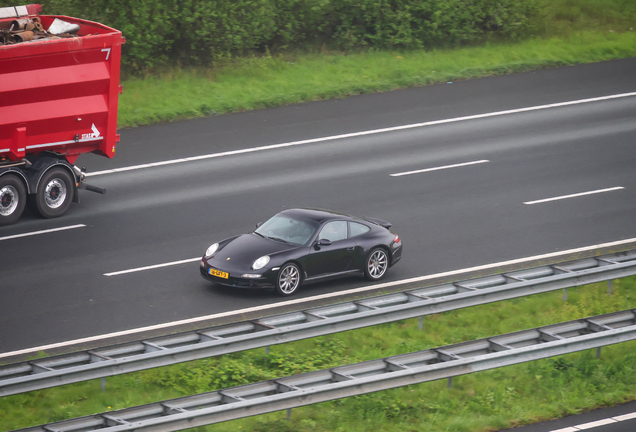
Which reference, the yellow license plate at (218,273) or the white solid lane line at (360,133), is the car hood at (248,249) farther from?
the white solid lane line at (360,133)

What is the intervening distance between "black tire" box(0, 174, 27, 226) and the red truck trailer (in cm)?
1

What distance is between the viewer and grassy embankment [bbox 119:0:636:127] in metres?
23.9

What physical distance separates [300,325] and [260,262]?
2771mm

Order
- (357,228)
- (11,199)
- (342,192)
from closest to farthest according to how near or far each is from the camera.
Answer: (357,228)
(11,199)
(342,192)

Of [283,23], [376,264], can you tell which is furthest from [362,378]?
[283,23]

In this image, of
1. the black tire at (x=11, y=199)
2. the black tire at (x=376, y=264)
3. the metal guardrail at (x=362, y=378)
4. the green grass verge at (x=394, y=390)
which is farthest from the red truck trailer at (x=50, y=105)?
the metal guardrail at (x=362, y=378)

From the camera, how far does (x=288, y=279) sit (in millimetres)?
14312

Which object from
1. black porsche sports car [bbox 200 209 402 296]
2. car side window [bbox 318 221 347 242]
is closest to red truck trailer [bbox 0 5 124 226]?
black porsche sports car [bbox 200 209 402 296]

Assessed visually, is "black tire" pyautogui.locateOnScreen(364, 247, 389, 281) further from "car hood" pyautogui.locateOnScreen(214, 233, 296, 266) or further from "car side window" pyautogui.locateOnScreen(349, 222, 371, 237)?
"car hood" pyautogui.locateOnScreen(214, 233, 296, 266)

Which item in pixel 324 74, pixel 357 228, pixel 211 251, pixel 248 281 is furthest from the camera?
pixel 324 74

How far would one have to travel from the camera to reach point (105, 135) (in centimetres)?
1841

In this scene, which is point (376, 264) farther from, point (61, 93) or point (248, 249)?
point (61, 93)

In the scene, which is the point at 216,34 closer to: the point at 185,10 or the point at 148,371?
the point at 185,10

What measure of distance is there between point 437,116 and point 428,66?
3503 millimetres
